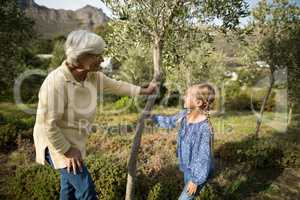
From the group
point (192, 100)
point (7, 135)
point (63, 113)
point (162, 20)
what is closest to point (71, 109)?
point (63, 113)

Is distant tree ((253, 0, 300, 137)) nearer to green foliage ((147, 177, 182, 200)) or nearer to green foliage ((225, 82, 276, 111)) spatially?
green foliage ((147, 177, 182, 200))

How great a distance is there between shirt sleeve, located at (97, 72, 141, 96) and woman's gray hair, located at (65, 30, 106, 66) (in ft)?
2.69

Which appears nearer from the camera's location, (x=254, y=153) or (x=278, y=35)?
(x=254, y=153)

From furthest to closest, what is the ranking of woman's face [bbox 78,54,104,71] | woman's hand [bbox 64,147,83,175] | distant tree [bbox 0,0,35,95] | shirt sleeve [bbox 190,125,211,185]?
1. distant tree [bbox 0,0,35,95]
2. shirt sleeve [bbox 190,125,211,185]
3. woman's hand [bbox 64,147,83,175]
4. woman's face [bbox 78,54,104,71]

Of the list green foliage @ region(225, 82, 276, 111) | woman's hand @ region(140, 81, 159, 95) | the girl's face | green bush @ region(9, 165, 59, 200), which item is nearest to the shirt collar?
woman's hand @ region(140, 81, 159, 95)

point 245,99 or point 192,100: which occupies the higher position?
point 192,100

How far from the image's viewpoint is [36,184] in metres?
8.02

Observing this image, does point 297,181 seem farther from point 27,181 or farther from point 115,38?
point 27,181

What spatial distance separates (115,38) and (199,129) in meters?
4.13

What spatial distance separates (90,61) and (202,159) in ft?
7.40

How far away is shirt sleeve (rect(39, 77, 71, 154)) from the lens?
4.08 metres

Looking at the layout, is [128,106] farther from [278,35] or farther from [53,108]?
[53,108]

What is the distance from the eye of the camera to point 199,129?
5.48 metres

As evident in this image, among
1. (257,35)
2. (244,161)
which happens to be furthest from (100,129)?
(257,35)
